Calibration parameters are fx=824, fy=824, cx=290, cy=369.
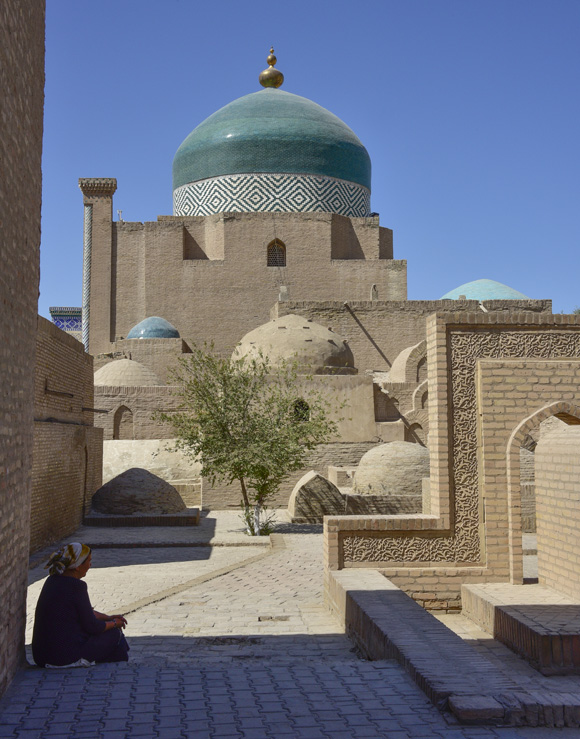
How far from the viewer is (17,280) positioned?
397 cm

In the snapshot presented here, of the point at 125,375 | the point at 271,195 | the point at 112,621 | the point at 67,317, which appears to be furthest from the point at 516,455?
the point at 67,317

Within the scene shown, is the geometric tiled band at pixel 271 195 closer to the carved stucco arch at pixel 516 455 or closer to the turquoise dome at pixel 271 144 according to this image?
the turquoise dome at pixel 271 144

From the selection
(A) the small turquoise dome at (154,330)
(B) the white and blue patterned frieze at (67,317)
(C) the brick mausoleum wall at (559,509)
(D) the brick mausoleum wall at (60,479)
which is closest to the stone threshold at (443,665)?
(C) the brick mausoleum wall at (559,509)

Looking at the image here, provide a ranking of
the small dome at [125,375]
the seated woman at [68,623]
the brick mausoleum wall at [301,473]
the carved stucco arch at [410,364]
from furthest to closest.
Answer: the small dome at [125,375], the carved stucco arch at [410,364], the brick mausoleum wall at [301,473], the seated woman at [68,623]

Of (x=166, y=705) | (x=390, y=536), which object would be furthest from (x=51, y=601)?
(x=390, y=536)

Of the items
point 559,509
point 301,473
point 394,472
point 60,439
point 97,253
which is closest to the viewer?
point 559,509

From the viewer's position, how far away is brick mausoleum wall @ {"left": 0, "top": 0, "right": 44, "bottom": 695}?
3602 millimetres

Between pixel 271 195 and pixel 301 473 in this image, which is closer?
pixel 301 473

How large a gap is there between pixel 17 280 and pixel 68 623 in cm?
169

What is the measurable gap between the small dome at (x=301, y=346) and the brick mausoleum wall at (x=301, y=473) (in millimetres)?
1950

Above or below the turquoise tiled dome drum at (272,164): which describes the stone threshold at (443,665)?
below

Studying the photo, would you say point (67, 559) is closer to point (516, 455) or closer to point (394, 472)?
point (516, 455)

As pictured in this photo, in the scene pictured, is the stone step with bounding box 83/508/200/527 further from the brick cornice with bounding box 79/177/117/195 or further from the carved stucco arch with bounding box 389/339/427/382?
the brick cornice with bounding box 79/177/117/195

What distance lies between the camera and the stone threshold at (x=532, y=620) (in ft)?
14.4
